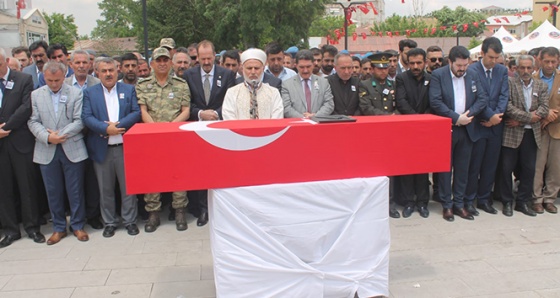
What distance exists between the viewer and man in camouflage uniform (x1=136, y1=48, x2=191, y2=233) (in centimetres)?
500

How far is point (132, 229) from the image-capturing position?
505 cm

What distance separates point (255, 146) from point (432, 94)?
9.79ft

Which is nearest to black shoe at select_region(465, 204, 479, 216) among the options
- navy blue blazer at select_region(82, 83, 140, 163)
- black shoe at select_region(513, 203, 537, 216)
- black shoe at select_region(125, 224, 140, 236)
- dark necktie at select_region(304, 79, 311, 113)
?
black shoe at select_region(513, 203, 537, 216)

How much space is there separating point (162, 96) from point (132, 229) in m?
1.46

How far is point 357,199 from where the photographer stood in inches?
126

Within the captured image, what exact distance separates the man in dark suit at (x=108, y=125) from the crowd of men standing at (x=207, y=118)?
0.01 meters

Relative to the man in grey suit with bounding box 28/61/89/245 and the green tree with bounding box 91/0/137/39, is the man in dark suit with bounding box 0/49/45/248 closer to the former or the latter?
the man in grey suit with bounding box 28/61/89/245

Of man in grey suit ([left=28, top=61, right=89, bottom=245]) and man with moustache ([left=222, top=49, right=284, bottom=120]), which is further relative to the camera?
man in grey suit ([left=28, top=61, right=89, bottom=245])

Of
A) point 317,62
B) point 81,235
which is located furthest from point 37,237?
point 317,62

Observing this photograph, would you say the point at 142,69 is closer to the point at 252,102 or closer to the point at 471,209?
the point at 252,102

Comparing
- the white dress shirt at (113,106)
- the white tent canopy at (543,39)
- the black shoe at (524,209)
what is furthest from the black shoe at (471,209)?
the white tent canopy at (543,39)

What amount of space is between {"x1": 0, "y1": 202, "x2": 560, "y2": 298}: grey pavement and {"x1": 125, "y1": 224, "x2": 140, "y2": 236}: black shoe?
9 centimetres

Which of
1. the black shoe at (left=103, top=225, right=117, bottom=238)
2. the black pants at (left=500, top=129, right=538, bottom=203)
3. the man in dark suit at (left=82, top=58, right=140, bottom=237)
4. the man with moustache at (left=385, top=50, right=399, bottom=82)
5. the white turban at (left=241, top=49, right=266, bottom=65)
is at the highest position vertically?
the white turban at (left=241, top=49, right=266, bottom=65)

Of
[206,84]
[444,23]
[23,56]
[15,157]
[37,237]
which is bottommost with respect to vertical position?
[37,237]
